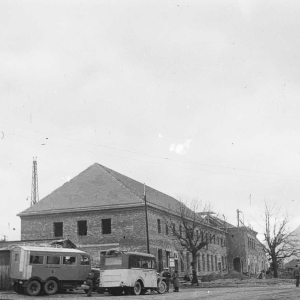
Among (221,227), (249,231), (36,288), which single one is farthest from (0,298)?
(249,231)

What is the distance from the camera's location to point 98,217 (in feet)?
152

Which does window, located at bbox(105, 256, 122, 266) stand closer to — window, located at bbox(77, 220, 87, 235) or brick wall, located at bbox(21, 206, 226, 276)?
brick wall, located at bbox(21, 206, 226, 276)

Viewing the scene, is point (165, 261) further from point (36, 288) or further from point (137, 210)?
point (36, 288)

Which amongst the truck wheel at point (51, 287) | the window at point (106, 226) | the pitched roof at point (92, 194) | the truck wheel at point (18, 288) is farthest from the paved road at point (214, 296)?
the pitched roof at point (92, 194)

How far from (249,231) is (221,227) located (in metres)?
7.30

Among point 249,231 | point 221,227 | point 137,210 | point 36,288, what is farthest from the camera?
point 249,231

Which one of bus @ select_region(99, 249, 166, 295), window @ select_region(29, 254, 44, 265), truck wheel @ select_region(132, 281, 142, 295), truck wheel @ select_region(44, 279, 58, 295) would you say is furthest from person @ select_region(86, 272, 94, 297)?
window @ select_region(29, 254, 44, 265)

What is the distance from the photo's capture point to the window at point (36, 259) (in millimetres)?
28480

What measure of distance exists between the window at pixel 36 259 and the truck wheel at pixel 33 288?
1.01 metres

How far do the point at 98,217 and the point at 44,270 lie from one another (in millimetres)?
17711

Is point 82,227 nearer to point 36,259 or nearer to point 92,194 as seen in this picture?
point 92,194

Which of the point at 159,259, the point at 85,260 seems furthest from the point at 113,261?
the point at 159,259

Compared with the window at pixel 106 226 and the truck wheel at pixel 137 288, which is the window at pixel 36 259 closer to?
the truck wheel at pixel 137 288

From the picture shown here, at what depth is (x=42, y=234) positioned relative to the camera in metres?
47.9
